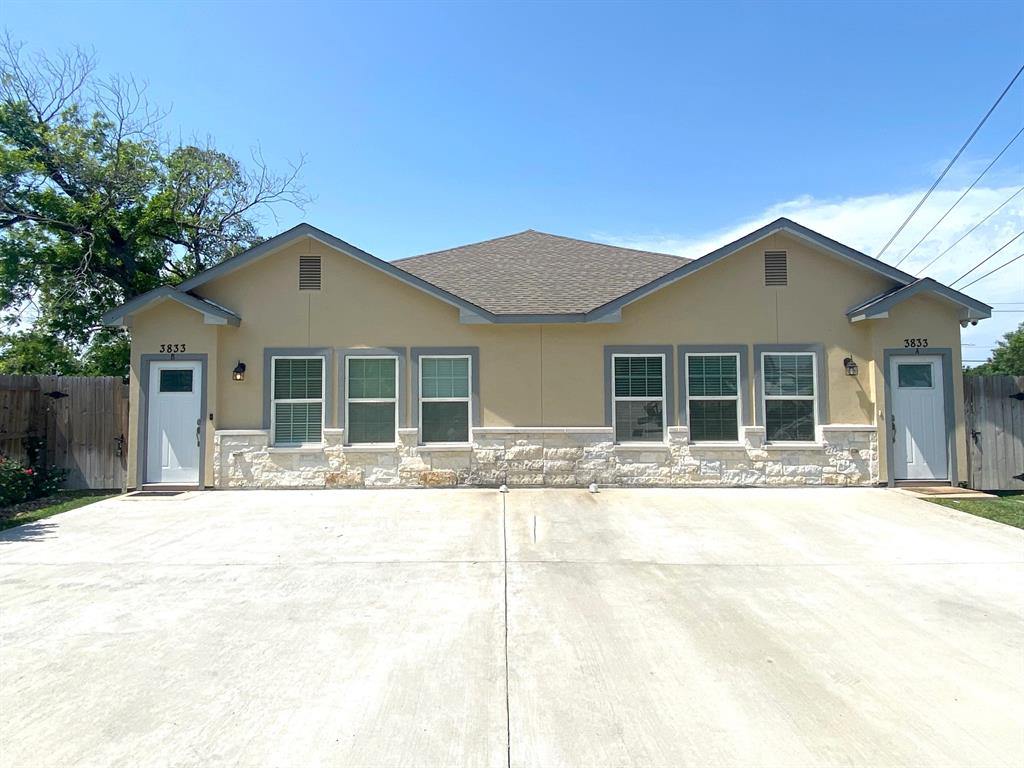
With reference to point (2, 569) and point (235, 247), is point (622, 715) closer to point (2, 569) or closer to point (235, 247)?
point (2, 569)

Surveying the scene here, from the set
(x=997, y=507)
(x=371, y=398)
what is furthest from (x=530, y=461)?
(x=997, y=507)

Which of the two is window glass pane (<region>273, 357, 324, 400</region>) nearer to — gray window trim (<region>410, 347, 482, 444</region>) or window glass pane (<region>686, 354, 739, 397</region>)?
gray window trim (<region>410, 347, 482, 444</region>)

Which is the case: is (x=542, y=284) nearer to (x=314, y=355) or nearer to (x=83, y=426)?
(x=314, y=355)

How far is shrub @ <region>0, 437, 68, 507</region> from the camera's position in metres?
8.68

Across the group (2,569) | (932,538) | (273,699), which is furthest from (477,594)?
(932,538)

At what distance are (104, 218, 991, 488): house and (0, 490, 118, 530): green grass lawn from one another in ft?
2.69

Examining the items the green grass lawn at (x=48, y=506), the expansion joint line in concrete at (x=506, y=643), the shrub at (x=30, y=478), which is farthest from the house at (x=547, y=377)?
the expansion joint line in concrete at (x=506, y=643)

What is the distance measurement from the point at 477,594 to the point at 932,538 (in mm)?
5604

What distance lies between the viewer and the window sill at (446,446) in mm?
9617

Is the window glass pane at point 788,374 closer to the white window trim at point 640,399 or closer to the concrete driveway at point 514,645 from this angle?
the white window trim at point 640,399

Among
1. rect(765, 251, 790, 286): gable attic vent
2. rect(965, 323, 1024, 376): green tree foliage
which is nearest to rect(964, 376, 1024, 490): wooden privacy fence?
rect(765, 251, 790, 286): gable attic vent

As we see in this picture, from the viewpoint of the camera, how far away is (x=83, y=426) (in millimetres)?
9711

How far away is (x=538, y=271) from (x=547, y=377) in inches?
127

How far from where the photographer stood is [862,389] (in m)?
9.62
